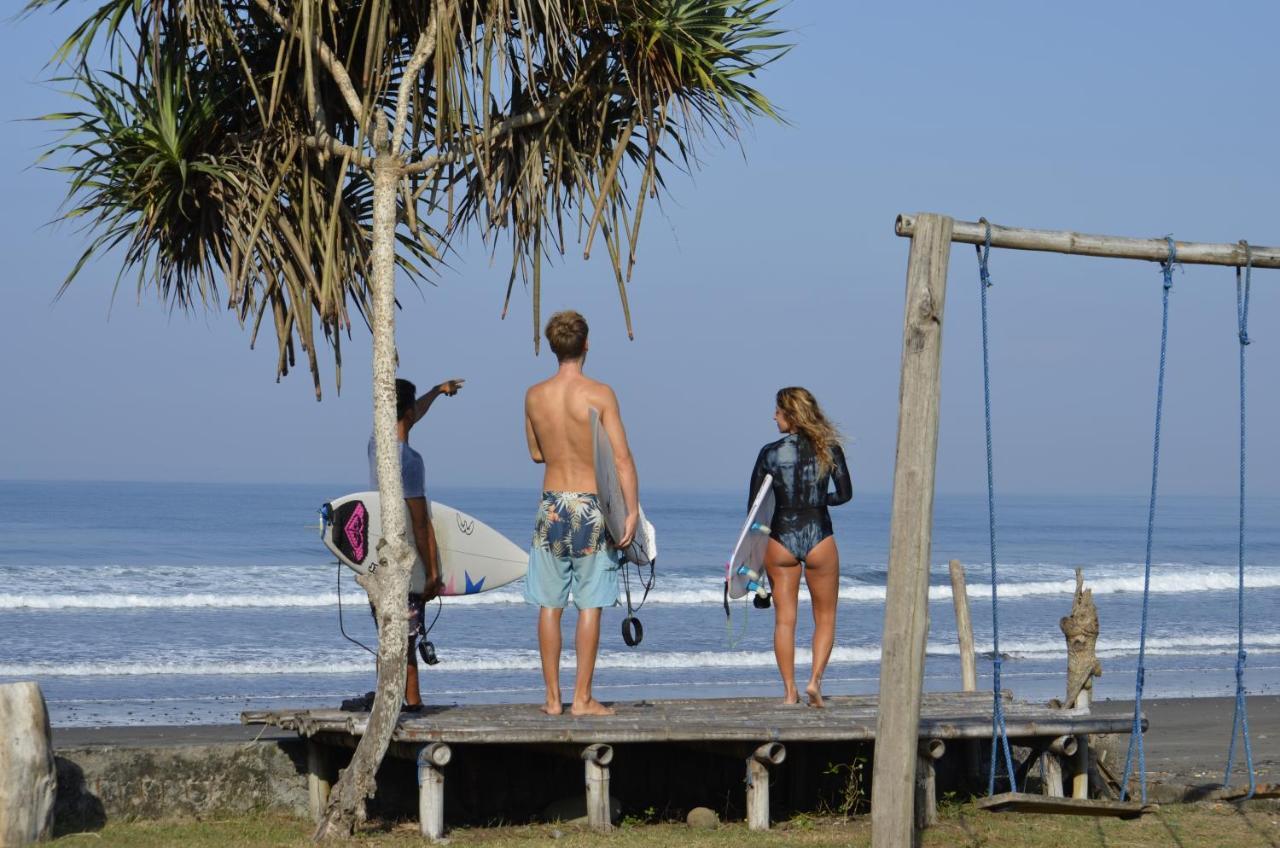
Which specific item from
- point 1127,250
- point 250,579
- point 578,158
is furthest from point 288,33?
point 250,579

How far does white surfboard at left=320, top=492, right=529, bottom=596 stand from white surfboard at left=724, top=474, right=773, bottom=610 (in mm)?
1285

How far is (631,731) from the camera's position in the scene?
6512 mm

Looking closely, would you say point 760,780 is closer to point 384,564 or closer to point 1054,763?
point 1054,763

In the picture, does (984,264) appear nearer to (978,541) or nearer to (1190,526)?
(978,541)

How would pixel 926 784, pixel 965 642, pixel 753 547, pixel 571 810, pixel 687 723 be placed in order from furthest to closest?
1. pixel 965 642
2. pixel 753 547
3. pixel 571 810
4. pixel 926 784
5. pixel 687 723

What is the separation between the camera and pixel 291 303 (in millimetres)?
6684

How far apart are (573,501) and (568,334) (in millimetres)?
746

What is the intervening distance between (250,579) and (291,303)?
71.6 feet

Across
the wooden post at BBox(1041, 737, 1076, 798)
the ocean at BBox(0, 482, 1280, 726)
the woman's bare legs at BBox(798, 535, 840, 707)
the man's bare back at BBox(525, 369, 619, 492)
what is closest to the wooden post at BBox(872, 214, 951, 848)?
the man's bare back at BBox(525, 369, 619, 492)

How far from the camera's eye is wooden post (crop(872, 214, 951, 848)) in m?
5.60

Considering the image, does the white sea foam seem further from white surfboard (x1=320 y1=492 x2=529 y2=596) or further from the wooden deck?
the wooden deck

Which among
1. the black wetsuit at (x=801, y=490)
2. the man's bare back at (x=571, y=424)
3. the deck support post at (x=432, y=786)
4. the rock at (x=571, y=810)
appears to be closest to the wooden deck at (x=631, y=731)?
the deck support post at (x=432, y=786)

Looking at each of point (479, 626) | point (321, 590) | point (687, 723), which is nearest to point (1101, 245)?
point (687, 723)

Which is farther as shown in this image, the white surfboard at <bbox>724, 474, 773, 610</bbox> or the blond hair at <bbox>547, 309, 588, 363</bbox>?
the white surfboard at <bbox>724, 474, 773, 610</bbox>
